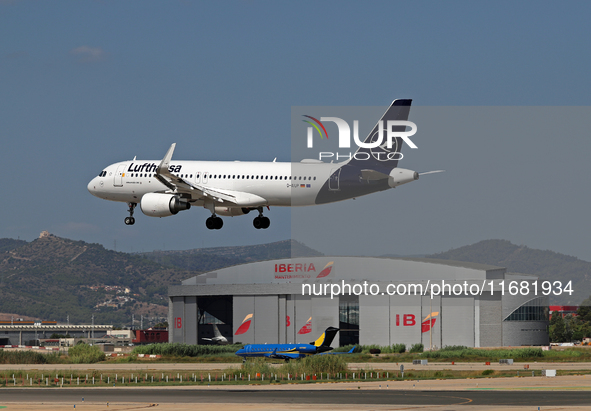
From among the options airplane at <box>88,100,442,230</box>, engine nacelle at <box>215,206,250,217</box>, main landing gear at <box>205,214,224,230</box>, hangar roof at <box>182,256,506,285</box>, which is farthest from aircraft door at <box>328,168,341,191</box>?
hangar roof at <box>182,256,506,285</box>

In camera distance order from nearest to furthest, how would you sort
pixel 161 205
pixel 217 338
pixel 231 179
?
pixel 161 205, pixel 231 179, pixel 217 338

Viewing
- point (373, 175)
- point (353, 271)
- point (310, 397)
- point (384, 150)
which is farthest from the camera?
point (353, 271)

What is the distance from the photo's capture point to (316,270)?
151 meters

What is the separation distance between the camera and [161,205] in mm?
60375

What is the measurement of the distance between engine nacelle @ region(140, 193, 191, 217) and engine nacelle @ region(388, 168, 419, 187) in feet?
48.7

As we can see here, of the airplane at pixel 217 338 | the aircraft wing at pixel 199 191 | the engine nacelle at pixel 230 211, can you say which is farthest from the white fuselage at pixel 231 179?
the airplane at pixel 217 338

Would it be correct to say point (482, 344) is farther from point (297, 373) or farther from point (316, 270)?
point (297, 373)

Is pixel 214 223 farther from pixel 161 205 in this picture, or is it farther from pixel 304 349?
pixel 304 349

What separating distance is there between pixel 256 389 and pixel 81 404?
16.9 meters

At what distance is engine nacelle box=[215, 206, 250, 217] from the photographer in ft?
205

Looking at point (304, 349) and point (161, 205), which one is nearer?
point (161, 205)

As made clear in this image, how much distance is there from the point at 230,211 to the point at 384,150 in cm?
1198

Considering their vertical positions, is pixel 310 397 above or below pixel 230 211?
below

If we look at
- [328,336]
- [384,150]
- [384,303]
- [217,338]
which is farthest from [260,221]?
[217,338]
